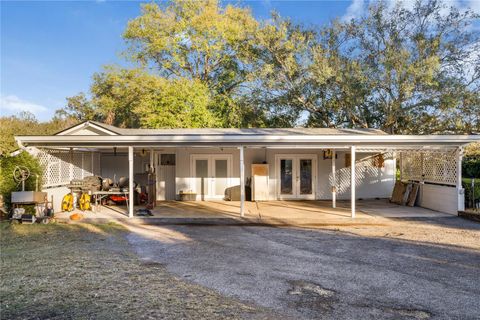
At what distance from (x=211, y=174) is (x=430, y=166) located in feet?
27.1

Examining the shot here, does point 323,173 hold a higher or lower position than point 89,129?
lower

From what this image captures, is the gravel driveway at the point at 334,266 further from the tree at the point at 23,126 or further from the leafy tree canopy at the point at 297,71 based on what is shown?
the tree at the point at 23,126

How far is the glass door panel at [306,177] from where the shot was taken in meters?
14.3

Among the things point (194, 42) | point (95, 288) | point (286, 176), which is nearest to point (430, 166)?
point (286, 176)

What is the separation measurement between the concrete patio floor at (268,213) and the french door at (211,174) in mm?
1924

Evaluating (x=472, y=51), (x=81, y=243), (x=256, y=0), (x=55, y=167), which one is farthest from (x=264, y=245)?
(x=256, y=0)

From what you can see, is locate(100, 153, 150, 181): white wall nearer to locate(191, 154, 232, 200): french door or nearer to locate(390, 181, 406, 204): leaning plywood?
locate(191, 154, 232, 200): french door

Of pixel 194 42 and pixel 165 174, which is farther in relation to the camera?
pixel 194 42

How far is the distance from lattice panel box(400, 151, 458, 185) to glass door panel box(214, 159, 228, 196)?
7.27 metres

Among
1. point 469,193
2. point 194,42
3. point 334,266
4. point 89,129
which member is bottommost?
point 334,266

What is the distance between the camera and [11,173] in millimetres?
9430

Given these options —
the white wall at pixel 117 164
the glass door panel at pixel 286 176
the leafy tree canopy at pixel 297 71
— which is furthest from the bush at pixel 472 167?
the white wall at pixel 117 164

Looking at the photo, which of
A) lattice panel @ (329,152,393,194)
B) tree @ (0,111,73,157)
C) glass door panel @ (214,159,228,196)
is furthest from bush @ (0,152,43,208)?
tree @ (0,111,73,157)

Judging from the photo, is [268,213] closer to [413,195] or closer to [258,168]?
[258,168]
